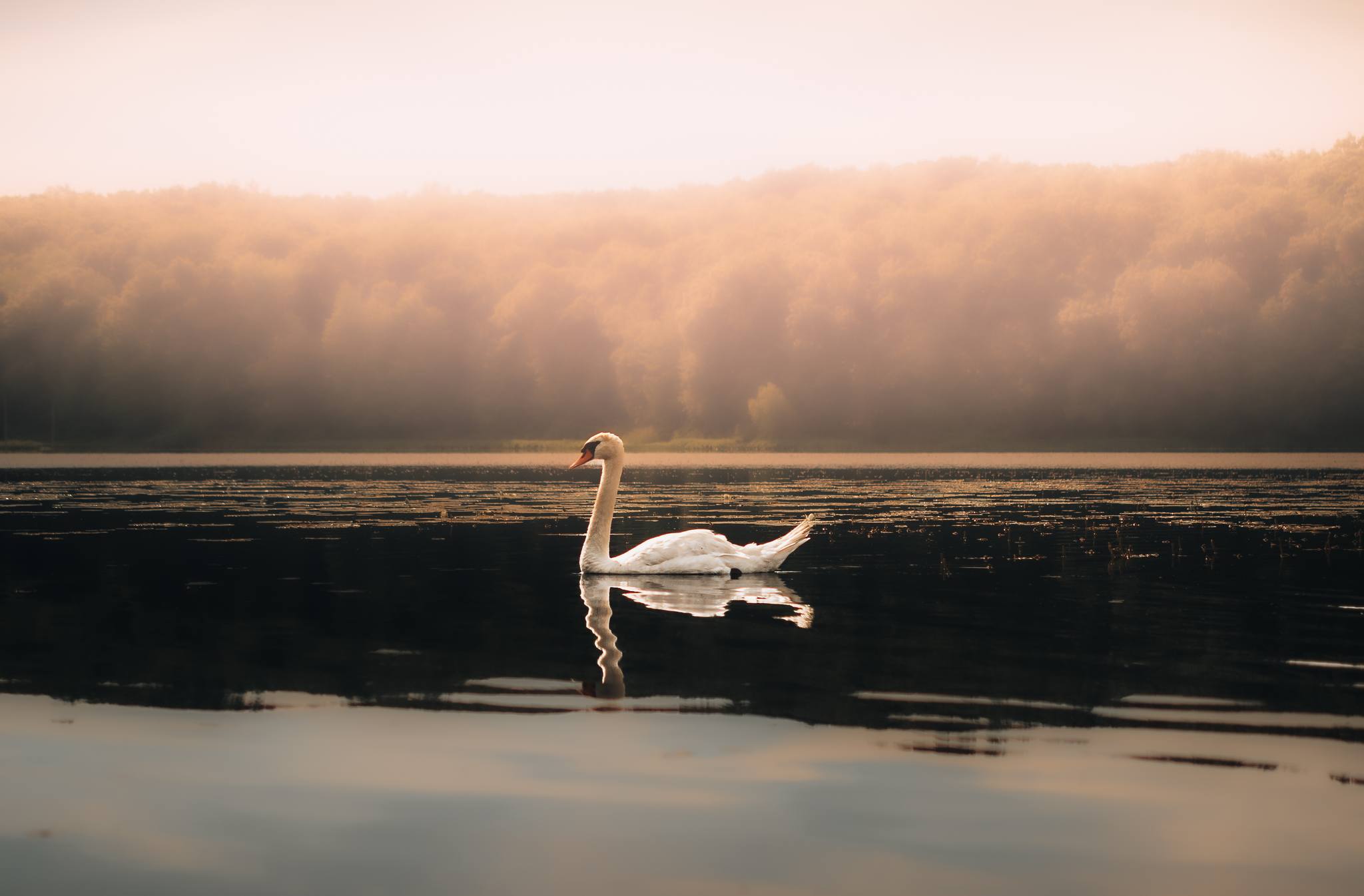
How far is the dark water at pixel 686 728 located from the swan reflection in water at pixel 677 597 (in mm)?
108

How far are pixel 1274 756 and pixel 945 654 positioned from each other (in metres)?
4.69

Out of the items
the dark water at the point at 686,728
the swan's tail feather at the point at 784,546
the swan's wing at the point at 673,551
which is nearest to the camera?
the dark water at the point at 686,728

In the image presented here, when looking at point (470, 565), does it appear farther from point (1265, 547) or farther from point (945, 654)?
point (1265, 547)

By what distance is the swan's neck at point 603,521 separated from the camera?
21.7 meters

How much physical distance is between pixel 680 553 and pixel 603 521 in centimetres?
156

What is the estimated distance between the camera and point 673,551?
21.5 m

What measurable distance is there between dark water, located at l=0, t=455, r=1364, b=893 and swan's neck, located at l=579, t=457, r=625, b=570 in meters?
0.64

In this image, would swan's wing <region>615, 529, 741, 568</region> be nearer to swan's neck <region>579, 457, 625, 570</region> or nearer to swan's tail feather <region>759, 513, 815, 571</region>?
swan's neck <region>579, 457, 625, 570</region>

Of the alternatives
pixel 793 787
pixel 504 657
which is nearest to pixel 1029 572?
pixel 504 657

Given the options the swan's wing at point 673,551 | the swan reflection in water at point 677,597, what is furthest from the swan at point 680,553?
the swan reflection in water at point 677,597

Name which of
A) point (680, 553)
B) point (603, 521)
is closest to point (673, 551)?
point (680, 553)

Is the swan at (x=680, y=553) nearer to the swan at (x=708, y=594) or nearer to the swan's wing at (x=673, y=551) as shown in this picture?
the swan's wing at (x=673, y=551)

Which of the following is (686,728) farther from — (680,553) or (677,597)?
(680,553)

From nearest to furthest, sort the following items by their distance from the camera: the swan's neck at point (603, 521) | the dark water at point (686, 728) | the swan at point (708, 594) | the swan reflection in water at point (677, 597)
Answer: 1. the dark water at point (686, 728)
2. the swan reflection in water at point (677, 597)
3. the swan at point (708, 594)
4. the swan's neck at point (603, 521)
